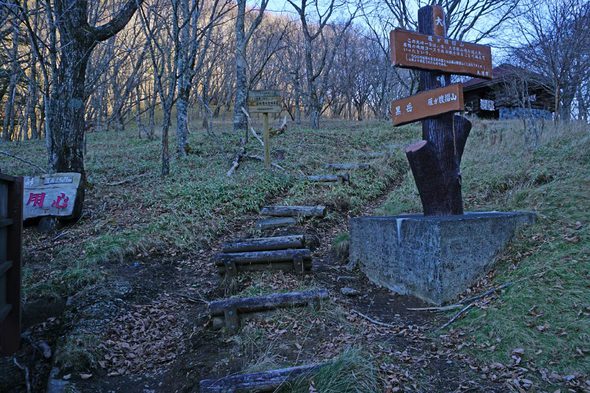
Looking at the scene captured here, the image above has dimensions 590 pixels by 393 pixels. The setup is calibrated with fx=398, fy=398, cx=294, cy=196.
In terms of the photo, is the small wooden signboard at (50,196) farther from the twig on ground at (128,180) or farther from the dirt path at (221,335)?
the dirt path at (221,335)

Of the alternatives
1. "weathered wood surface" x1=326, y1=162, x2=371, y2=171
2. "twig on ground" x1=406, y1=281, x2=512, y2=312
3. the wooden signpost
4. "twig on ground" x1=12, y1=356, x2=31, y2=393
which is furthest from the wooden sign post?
"weathered wood surface" x1=326, y1=162, x2=371, y2=171

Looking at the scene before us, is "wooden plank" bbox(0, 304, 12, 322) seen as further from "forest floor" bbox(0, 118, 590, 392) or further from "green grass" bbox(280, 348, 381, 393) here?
"green grass" bbox(280, 348, 381, 393)

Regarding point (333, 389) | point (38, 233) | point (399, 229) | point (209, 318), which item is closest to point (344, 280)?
point (399, 229)

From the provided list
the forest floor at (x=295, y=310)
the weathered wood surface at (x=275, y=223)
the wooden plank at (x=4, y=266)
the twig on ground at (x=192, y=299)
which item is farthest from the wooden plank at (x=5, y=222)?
the weathered wood surface at (x=275, y=223)

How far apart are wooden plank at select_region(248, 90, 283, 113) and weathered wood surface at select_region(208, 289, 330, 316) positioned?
25.2 feet

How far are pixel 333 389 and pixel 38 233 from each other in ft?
21.6

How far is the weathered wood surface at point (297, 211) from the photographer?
8.34 metres

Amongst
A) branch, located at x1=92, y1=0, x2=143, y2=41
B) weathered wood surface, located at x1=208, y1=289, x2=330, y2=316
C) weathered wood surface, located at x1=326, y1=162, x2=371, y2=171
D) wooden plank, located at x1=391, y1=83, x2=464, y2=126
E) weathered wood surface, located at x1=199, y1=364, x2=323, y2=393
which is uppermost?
branch, located at x1=92, y1=0, x2=143, y2=41

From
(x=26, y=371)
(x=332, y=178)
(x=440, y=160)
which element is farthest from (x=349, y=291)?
(x=332, y=178)

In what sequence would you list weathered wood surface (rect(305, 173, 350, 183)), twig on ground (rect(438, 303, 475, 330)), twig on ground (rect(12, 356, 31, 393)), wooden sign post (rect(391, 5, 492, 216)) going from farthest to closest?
1. weathered wood surface (rect(305, 173, 350, 183))
2. wooden sign post (rect(391, 5, 492, 216))
3. twig on ground (rect(438, 303, 475, 330))
4. twig on ground (rect(12, 356, 31, 393))

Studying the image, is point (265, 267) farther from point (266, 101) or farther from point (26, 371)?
point (266, 101)

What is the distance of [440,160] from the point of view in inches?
221

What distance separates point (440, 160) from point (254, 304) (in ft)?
10.7

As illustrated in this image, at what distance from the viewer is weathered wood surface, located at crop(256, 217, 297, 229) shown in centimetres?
777
